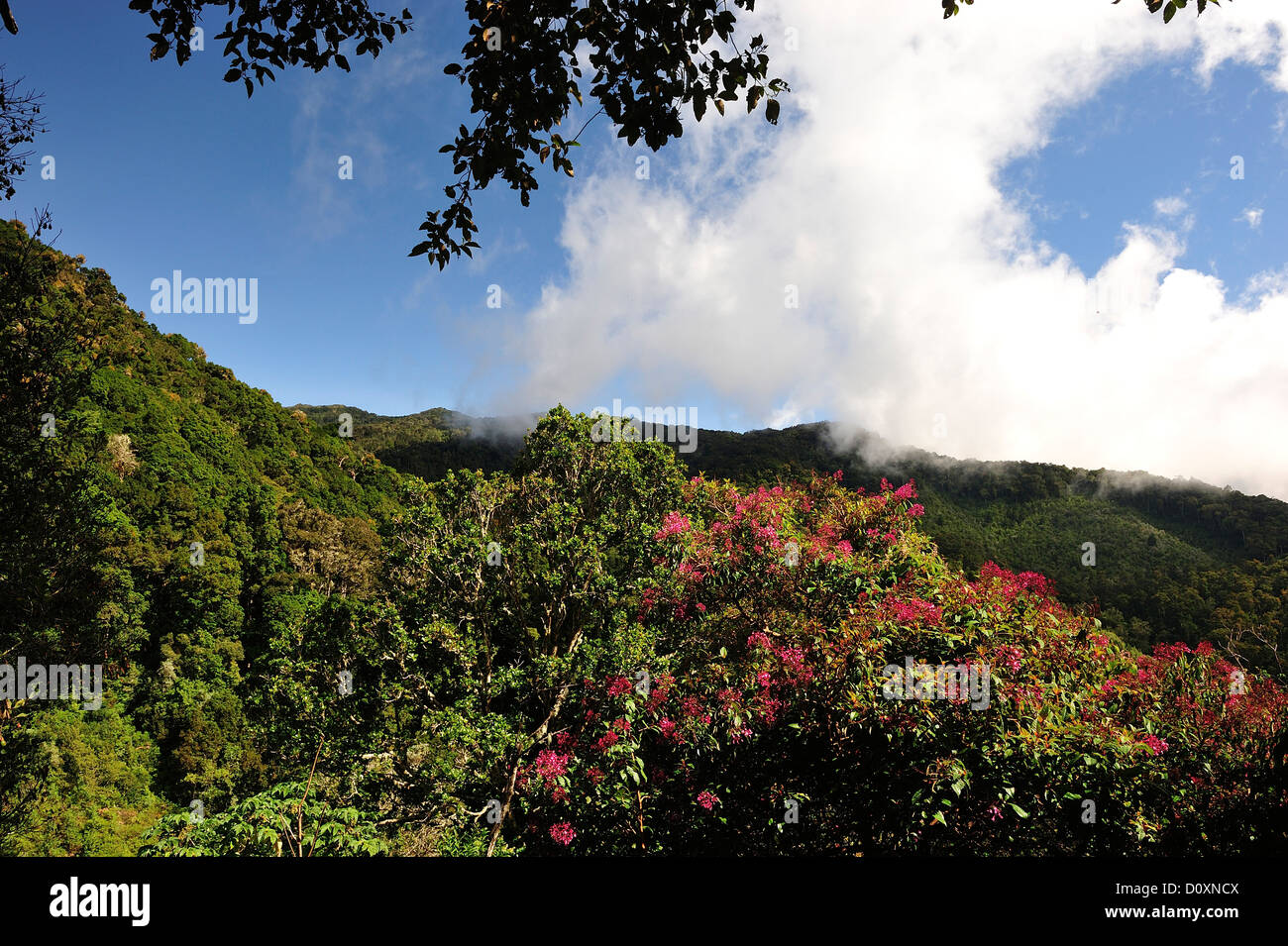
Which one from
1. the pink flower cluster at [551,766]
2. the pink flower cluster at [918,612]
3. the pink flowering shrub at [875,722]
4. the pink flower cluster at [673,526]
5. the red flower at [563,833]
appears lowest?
the red flower at [563,833]

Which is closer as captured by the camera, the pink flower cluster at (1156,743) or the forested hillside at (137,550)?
the pink flower cluster at (1156,743)

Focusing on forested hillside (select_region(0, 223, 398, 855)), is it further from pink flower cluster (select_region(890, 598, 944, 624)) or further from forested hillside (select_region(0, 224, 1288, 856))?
pink flower cluster (select_region(890, 598, 944, 624))

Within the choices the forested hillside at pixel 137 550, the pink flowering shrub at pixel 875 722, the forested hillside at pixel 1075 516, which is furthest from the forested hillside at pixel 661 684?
the forested hillside at pixel 1075 516

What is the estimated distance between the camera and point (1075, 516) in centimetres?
6856

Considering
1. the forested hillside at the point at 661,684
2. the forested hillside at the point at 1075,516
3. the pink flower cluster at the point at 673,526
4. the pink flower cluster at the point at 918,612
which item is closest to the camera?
the forested hillside at the point at 661,684

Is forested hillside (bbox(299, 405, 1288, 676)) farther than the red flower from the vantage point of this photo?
Yes

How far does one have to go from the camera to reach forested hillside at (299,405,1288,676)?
4309 cm

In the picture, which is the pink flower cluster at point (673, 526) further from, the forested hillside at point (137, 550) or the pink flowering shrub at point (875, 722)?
the forested hillside at point (137, 550)

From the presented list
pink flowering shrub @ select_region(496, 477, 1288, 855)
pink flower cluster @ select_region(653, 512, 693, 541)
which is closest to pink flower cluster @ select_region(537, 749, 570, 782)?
pink flowering shrub @ select_region(496, 477, 1288, 855)

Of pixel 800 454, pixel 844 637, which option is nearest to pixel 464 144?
pixel 844 637

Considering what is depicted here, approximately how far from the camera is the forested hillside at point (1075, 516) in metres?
43.1

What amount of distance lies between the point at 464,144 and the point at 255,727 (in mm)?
9114

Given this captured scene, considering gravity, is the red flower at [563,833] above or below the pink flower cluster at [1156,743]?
below
